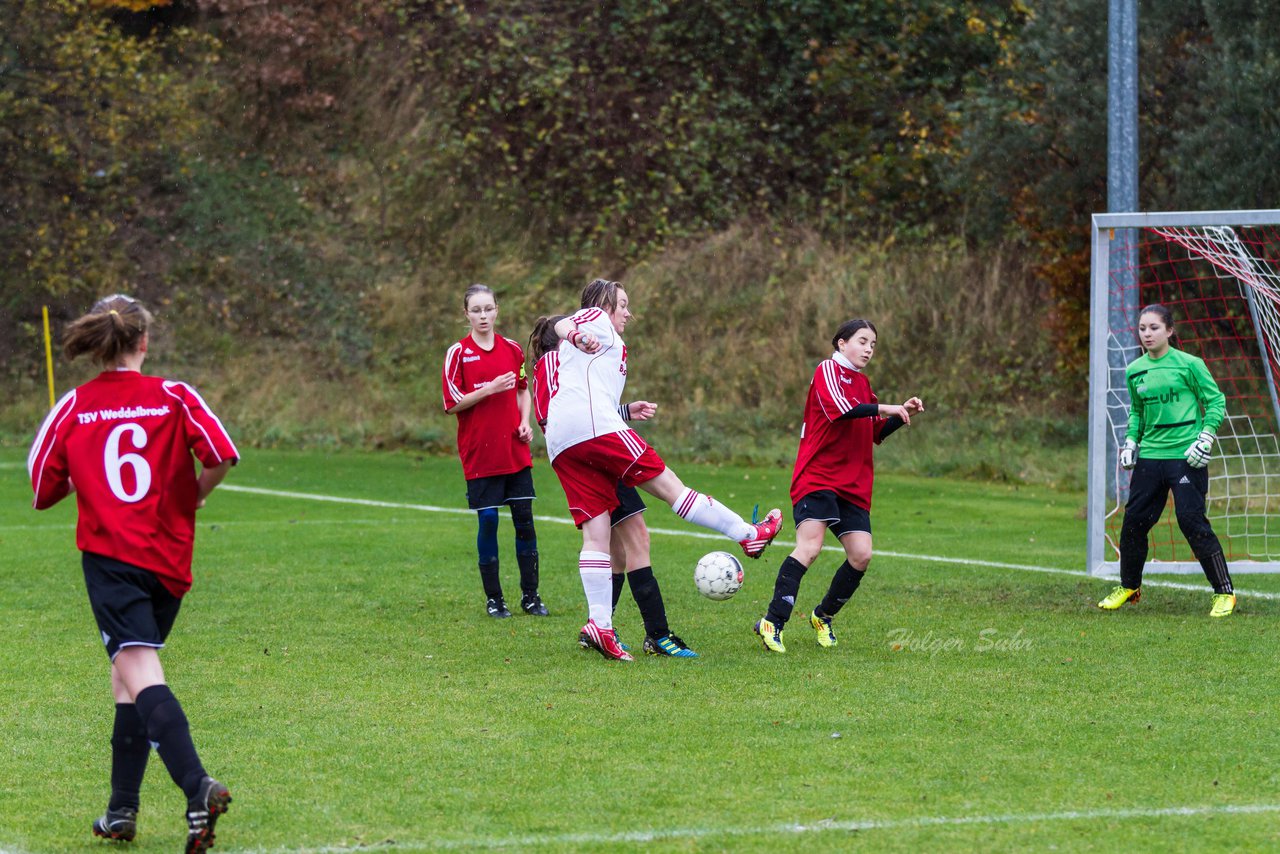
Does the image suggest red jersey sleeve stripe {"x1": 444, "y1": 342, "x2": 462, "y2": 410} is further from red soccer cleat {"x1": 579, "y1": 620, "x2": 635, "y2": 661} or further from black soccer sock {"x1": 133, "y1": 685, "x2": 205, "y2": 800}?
black soccer sock {"x1": 133, "y1": 685, "x2": 205, "y2": 800}

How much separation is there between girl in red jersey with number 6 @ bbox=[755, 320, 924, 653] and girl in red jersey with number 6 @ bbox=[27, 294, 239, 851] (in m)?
3.68

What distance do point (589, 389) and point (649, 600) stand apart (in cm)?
110

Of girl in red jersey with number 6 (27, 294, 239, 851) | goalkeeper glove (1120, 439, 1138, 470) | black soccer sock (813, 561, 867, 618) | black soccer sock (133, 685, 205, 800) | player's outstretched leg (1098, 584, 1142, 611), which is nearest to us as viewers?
black soccer sock (133, 685, 205, 800)

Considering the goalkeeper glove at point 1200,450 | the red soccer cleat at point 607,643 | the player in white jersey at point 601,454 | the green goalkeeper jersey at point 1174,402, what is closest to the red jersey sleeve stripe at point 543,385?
the player in white jersey at point 601,454

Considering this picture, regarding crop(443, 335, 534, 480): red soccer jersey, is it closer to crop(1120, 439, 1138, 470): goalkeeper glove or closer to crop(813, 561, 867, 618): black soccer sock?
crop(813, 561, 867, 618): black soccer sock

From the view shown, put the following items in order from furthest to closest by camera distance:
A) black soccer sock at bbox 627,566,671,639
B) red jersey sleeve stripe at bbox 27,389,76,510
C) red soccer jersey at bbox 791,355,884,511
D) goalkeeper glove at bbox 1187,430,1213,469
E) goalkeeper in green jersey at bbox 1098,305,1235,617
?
1. goalkeeper in green jersey at bbox 1098,305,1235,617
2. goalkeeper glove at bbox 1187,430,1213,469
3. red soccer jersey at bbox 791,355,884,511
4. black soccer sock at bbox 627,566,671,639
5. red jersey sleeve stripe at bbox 27,389,76,510

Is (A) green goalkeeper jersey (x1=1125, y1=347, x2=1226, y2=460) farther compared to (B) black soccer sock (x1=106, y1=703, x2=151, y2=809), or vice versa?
(A) green goalkeeper jersey (x1=1125, y1=347, x2=1226, y2=460)

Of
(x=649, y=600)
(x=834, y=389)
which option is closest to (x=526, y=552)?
(x=649, y=600)

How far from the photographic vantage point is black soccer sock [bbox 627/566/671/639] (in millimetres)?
7625

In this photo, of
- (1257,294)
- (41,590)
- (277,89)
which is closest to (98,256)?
(277,89)

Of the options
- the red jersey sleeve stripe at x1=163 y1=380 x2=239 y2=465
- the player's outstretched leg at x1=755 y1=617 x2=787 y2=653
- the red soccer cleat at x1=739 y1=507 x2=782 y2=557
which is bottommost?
the player's outstretched leg at x1=755 y1=617 x2=787 y2=653

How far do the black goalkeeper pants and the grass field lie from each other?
1.42 ft

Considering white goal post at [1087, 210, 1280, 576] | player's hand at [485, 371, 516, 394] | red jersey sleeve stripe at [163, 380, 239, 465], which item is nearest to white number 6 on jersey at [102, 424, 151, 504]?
red jersey sleeve stripe at [163, 380, 239, 465]

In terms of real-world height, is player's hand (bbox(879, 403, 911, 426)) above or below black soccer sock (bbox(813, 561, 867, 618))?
above
